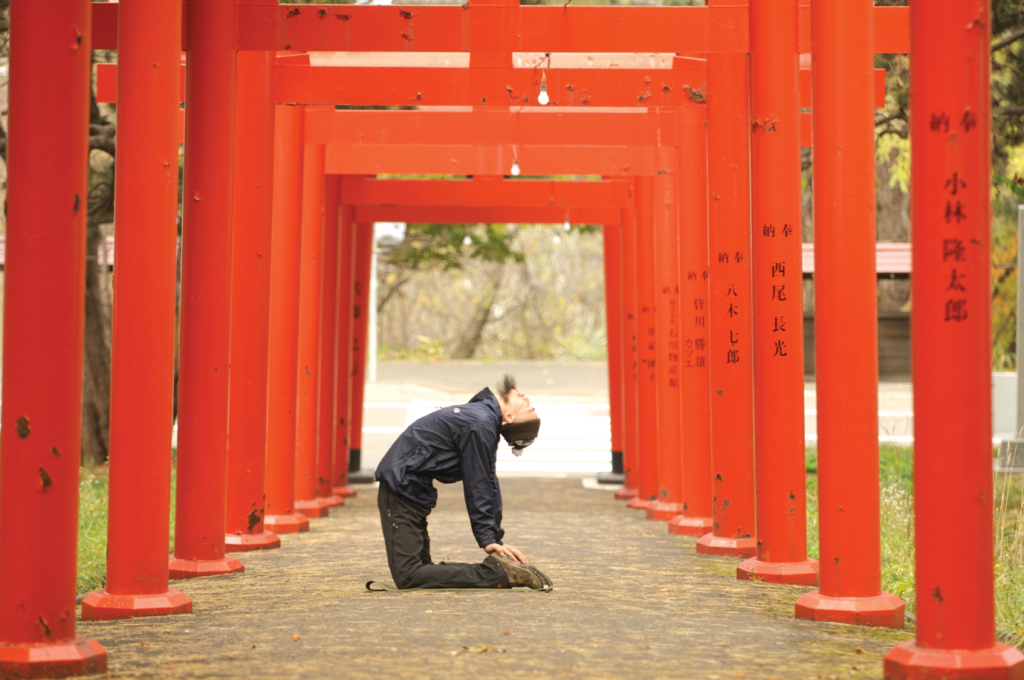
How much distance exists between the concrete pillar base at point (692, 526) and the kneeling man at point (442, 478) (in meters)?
3.27

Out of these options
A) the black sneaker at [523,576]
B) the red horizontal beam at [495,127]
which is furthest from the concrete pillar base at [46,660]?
the red horizontal beam at [495,127]

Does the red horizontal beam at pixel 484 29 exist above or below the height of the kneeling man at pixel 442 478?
above

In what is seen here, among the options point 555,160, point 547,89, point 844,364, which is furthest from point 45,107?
point 555,160

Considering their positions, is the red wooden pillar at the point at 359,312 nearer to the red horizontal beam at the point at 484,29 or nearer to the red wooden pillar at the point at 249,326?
the red wooden pillar at the point at 249,326

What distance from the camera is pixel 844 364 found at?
5.62 metres

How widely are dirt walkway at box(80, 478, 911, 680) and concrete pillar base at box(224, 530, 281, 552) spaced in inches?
9.3

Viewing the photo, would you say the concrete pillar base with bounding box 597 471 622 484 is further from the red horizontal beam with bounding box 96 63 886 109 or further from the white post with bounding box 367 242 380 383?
the white post with bounding box 367 242 380 383

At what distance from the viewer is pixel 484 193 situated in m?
13.3

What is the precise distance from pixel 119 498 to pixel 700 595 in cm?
315

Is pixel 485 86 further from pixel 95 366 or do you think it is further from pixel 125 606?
pixel 95 366

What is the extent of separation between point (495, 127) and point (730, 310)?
3430 mm

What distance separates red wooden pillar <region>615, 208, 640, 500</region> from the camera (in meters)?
12.8

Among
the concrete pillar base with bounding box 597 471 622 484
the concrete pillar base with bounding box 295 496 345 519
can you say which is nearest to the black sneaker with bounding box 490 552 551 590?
the concrete pillar base with bounding box 295 496 345 519

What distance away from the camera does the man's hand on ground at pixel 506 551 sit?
5973 mm
